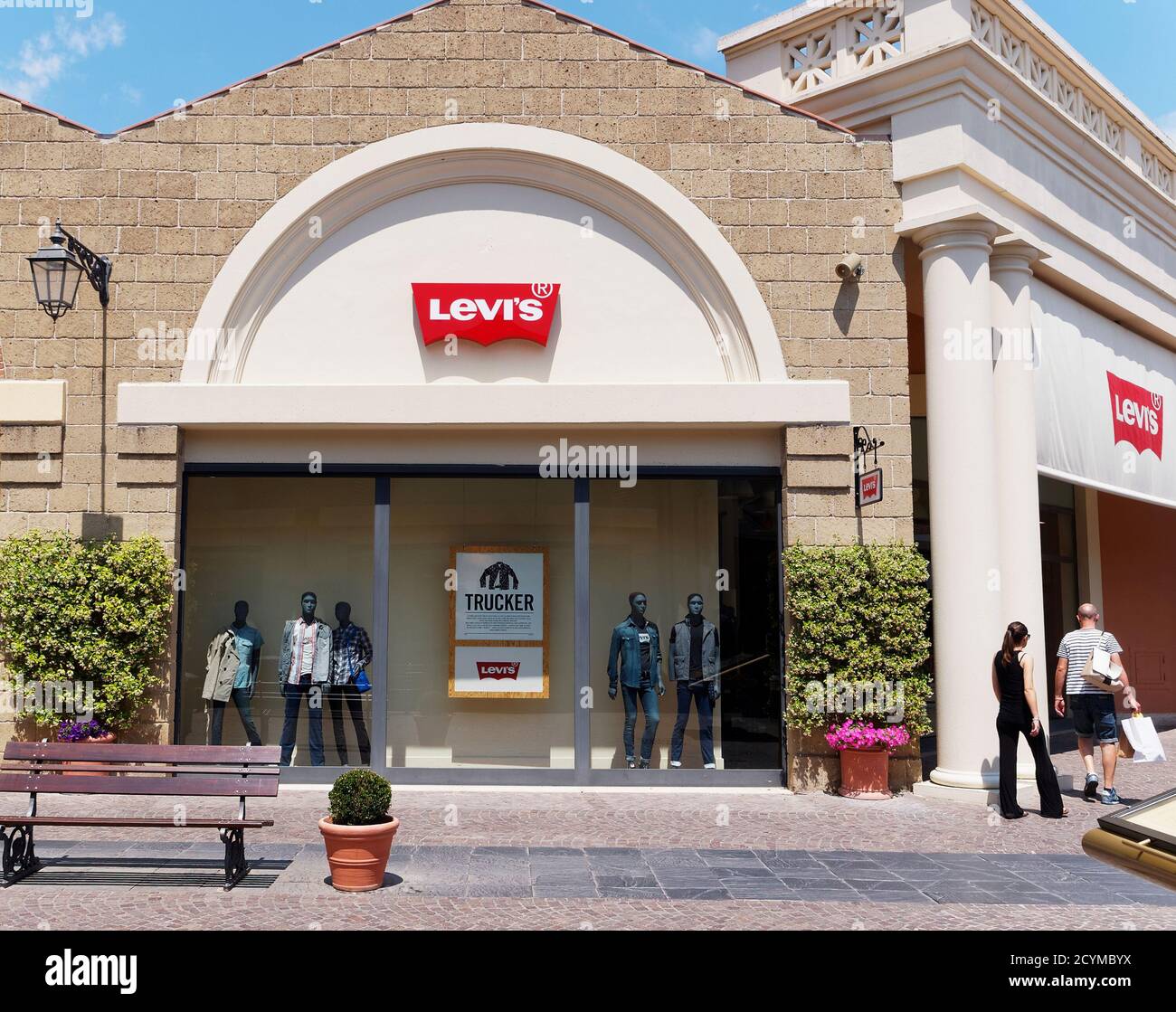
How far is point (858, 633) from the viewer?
1037cm

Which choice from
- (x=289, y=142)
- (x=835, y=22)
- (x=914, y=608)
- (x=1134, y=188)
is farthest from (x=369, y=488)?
(x=1134, y=188)

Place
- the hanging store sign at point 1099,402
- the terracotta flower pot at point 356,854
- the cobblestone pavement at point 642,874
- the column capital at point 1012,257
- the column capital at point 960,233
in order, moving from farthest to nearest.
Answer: the hanging store sign at point 1099,402 < the column capital at point 1012,257 < the column capital at point 960,233 < the cobblestone pavement at point 642,874 < the terracotta flower pot at point 356,854

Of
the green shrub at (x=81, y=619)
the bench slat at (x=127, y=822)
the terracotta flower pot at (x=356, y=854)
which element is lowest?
the terracotta flower pot at (x=356, y=854)

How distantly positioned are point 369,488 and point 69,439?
10.5ft

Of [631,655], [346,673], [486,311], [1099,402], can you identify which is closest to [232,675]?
[346,673]

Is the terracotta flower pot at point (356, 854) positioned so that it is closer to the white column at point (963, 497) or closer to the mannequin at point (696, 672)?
the mannequin at point (696, 672)

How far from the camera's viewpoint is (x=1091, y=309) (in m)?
13.8

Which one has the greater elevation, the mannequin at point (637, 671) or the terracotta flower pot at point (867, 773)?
the mannequin at point (637, 671)

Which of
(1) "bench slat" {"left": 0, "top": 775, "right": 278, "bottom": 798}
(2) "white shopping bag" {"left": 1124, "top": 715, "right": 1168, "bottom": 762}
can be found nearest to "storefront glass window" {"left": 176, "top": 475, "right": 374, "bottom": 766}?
(1) "bench slat" {"left": 0, "top": 775, "right": 278, "bottom": 798}

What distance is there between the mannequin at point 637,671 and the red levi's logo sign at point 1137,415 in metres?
7.06

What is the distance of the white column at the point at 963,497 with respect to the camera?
10430mm

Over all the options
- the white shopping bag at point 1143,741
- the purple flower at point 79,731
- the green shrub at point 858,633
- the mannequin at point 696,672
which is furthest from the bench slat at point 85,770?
the white shopping bag at point 1143,741

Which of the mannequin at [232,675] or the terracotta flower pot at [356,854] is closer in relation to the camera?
the terracotta flower pot at [356,854]

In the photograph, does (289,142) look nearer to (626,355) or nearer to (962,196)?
(626,355)
